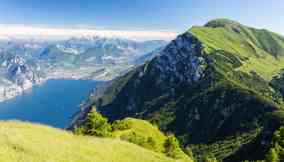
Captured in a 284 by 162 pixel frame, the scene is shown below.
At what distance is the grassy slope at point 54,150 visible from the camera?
19.7 m

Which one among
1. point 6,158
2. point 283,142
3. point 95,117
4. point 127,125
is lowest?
point 127,125

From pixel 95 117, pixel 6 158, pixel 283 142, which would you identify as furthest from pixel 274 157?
pixel 6 158

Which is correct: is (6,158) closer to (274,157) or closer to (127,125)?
(274,157)

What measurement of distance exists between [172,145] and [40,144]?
10160cm

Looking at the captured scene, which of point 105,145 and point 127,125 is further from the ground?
point 105,145

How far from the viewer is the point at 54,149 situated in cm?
2334

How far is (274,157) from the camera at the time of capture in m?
93.8

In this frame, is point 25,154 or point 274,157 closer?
point 25,154

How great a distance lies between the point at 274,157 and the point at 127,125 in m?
111

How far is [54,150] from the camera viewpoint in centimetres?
2303

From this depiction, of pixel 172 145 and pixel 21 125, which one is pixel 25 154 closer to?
Answer: pixel 21 125

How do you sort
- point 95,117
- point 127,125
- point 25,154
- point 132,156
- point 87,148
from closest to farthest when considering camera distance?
1. point 25,154
2. point 87,148
3. point 132,156
4. point 95,117
5. point 127,125

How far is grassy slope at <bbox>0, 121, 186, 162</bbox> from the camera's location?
775 inches

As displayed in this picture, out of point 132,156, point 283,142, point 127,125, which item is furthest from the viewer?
point 127,125
